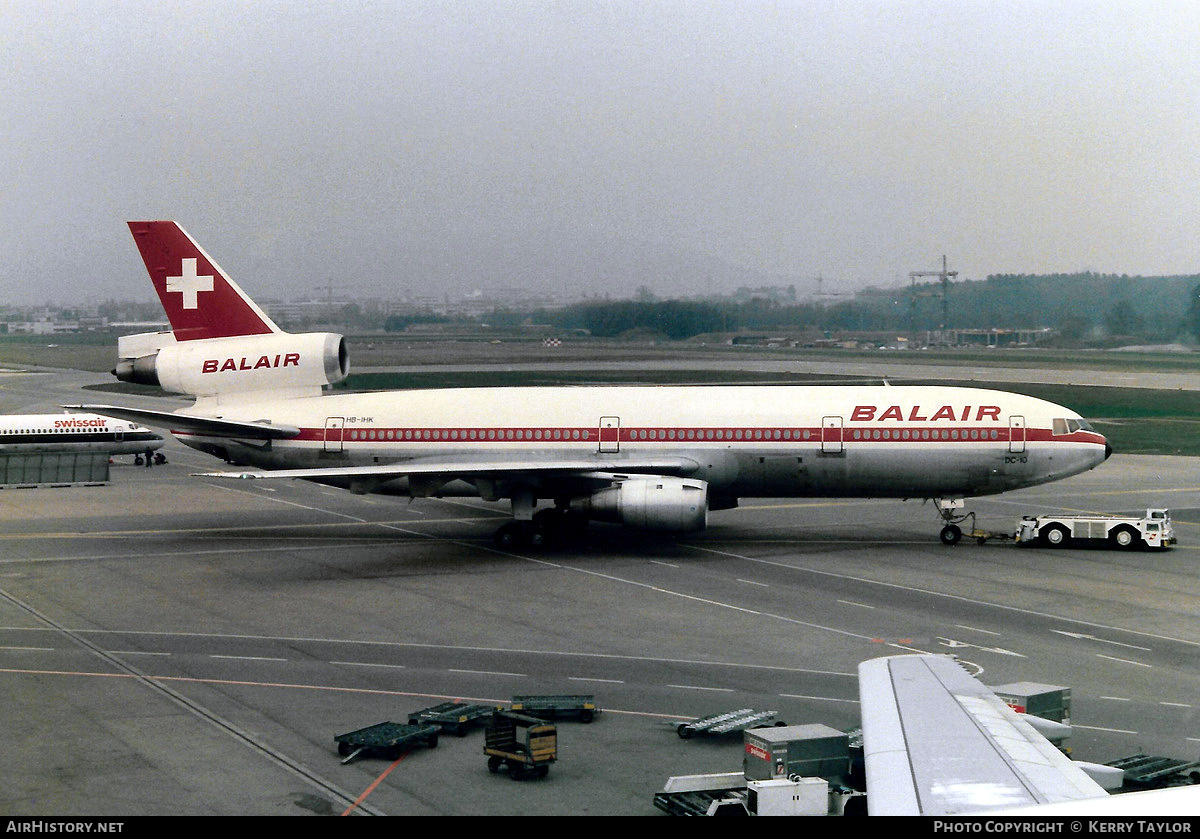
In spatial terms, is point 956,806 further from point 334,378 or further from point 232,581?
point 334,378

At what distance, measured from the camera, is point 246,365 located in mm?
40531

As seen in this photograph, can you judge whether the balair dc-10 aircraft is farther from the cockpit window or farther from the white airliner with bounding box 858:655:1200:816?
the white airliner with bounding box 858:655:1200:816

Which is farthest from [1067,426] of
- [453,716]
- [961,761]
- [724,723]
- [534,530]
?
[961,761]

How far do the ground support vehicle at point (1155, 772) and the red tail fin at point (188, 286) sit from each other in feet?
106

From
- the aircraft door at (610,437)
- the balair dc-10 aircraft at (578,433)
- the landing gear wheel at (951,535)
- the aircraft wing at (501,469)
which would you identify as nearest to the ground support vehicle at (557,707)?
the balair dc-10 aircraft at (578,433)

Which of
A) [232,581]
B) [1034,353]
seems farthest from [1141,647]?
[1034,353]

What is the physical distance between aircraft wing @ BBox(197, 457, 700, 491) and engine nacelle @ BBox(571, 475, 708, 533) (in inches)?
32.0

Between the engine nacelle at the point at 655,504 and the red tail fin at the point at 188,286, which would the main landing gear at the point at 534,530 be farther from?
the red tail fin at the point at 188,286

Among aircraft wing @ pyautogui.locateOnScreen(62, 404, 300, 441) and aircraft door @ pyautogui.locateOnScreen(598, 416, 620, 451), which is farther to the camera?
aircraft door @ pyautogui.locateOnScreen(598, 416, 620, 451)

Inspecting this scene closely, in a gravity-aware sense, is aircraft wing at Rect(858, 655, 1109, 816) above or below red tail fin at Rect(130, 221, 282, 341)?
below

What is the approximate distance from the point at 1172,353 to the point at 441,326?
6360 centimetres

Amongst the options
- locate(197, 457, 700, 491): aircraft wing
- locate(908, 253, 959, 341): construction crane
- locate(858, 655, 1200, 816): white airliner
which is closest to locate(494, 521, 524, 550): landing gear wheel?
locate(197, 457, 700, 491): aircraft wing

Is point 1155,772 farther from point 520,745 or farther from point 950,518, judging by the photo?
point 950,518

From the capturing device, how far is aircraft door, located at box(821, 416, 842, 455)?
122ft
